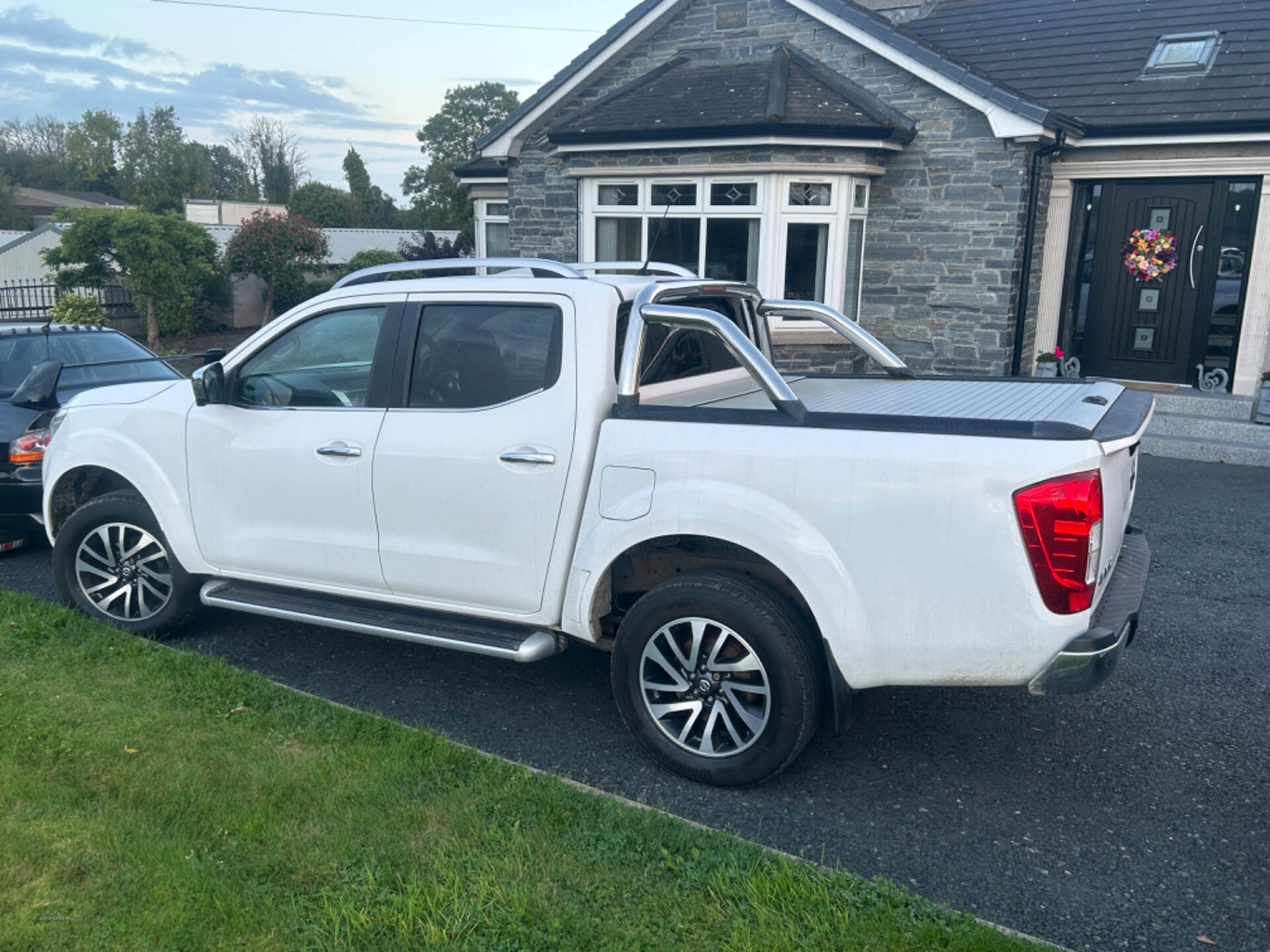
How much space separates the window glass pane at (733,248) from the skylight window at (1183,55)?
17.8 feet

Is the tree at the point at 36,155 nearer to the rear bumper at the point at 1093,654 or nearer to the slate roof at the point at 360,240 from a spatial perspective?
the slate roof at the point at 360,240

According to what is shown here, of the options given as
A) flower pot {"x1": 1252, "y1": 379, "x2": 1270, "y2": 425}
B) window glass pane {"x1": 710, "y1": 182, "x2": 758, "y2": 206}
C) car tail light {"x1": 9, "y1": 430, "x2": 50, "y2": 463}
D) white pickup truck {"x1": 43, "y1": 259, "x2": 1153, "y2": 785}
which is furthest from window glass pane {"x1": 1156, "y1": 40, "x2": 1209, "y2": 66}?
car tail light {"x1": 9, "y1": 430, "x2": 50, "y2": 463}

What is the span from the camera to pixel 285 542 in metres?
4.98

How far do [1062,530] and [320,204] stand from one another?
48.3m

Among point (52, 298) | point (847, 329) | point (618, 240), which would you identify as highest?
point (618, 240)

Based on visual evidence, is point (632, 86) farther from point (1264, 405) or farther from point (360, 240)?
point (360, 240)

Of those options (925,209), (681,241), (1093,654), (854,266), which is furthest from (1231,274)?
(1093,654)

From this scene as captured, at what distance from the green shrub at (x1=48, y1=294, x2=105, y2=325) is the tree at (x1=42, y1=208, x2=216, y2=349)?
142 cm

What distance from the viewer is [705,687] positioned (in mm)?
4066

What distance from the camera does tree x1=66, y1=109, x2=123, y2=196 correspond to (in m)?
80.2

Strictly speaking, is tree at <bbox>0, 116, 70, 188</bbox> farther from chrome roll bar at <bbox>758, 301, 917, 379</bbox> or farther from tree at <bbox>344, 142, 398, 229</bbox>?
chrome roll bar at <bbox>758, 301, 917, 379</bbox>

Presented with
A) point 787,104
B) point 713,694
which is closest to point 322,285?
point 787,104

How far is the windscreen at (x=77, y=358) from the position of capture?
791 cm

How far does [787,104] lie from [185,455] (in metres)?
9.36
